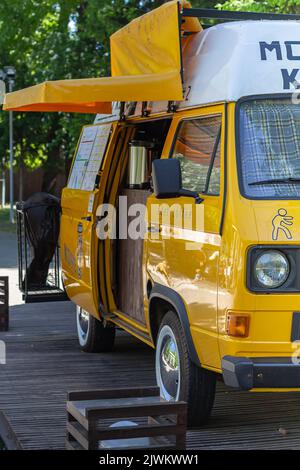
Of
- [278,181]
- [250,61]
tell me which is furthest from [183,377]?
[250,61]

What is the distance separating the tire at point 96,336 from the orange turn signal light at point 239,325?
3657mm

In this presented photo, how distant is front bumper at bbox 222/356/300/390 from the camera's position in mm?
5691

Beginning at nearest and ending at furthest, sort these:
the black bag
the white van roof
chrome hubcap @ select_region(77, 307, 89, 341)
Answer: the white van roof
chrome hubcap @ select_region(77, 307, 89, 341)
the black bag

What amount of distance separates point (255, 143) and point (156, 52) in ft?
5.73

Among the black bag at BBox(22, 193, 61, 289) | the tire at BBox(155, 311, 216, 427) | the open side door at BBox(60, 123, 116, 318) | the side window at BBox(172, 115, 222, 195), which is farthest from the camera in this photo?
the black bag at BBox(22, 193, 61, 289)

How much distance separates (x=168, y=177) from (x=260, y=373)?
1445 millimetres

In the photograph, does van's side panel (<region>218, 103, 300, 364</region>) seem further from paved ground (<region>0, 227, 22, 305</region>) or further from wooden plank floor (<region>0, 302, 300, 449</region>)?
paved ground (<region>0, 227, 22, 305</region>)

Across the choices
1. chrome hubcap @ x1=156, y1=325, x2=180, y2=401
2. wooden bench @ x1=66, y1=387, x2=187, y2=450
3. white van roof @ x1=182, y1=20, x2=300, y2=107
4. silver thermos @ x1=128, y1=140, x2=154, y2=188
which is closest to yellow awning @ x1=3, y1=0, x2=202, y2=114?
white van roof @ x1=182, y1=20, x2=300, y2=107

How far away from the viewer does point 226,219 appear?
5898 mm

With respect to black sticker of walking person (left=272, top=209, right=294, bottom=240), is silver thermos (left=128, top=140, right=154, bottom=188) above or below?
above

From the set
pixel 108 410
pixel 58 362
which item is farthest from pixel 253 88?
pixel 58 362

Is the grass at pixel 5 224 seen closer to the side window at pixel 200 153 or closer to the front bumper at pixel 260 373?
the side window at pixel 200 153

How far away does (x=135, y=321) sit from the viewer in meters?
8.02
